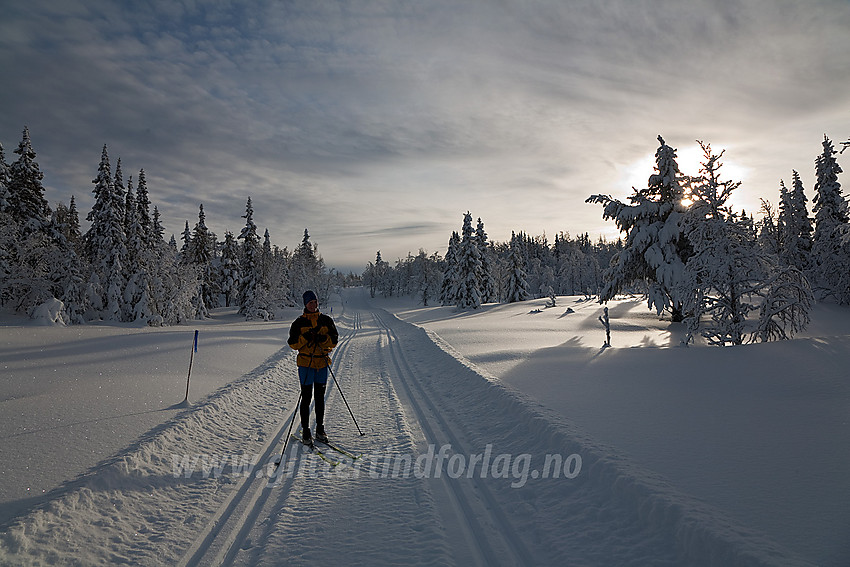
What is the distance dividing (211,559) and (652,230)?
2454 centimetres

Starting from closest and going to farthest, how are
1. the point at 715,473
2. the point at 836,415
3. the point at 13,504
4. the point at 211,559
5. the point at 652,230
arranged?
the point at 211,559, the point at 13,504, the point at 715,473, the point at 836,415, the point at 652,230

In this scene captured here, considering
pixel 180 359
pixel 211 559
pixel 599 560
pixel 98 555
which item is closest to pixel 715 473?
pixel 599 560

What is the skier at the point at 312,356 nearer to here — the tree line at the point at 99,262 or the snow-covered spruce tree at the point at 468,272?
→ the tree line at the point at 99,262

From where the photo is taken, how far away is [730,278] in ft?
46.0

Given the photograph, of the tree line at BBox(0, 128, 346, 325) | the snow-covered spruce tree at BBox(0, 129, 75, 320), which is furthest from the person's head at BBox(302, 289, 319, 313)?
the snow-covered spruce tree at BBox(0, 129, 75, 320)

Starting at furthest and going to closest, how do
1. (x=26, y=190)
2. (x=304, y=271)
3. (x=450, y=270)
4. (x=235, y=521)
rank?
(x=304, y=271)
(x=450, y=270)
(x=26, y=190)
(x=235, y=521)

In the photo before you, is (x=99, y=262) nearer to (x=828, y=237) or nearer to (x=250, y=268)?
(x=250, y=268)

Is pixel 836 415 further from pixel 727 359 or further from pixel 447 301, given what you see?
pixel 447 301

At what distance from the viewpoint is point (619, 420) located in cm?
648

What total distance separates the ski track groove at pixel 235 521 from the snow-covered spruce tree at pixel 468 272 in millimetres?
43381

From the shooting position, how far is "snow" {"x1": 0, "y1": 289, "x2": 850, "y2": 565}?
3.71 meters

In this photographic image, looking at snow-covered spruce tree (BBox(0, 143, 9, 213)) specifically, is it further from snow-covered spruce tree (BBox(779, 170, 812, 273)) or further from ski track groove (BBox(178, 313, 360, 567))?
snow-covered spruce tree (BBox(779, 170, 812, 273))

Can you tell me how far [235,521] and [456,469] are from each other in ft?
9.15

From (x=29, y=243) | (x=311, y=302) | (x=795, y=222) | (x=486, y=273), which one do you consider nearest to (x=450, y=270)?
(x=486, y=273)
